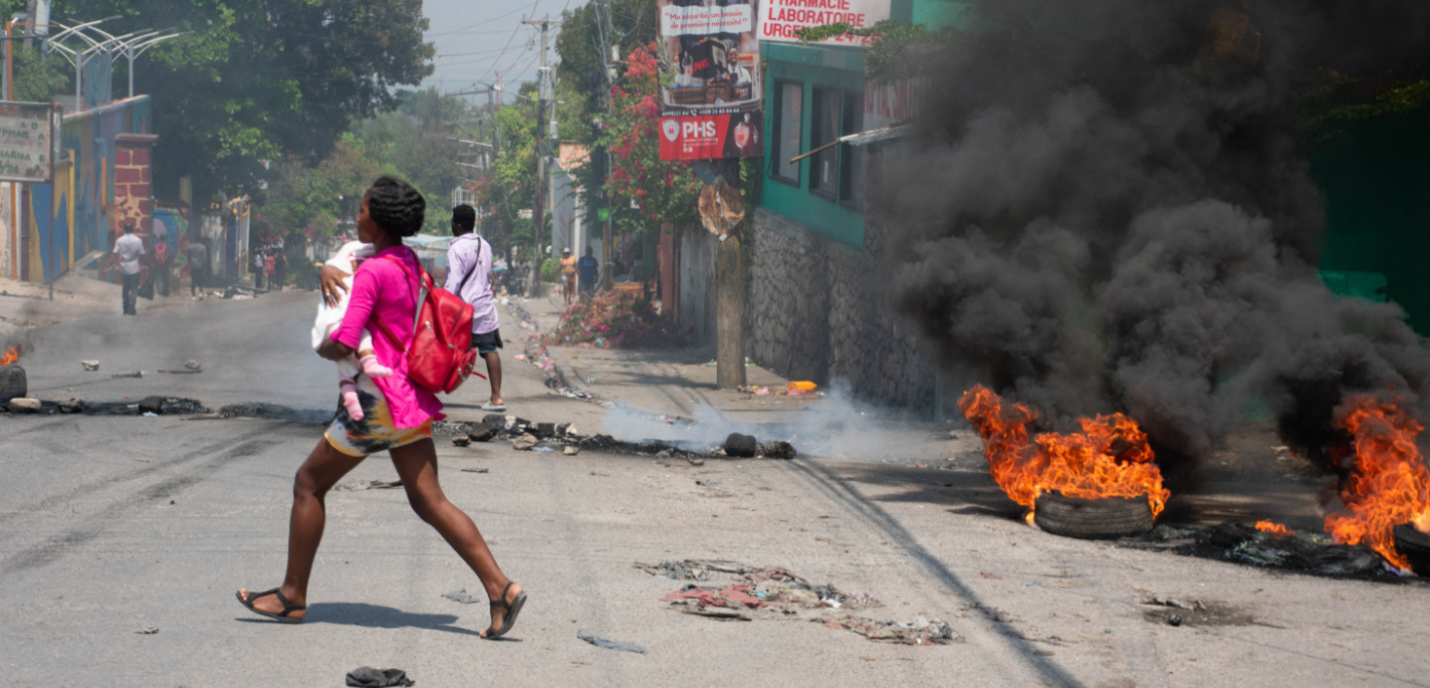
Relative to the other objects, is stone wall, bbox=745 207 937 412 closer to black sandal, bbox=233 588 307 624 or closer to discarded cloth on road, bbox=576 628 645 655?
discarded cloth on road, bbox=576 628 645 655

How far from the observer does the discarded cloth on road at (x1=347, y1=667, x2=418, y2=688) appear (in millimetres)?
3947

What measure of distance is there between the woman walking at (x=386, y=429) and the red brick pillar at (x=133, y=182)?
37.6m

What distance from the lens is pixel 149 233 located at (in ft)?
125

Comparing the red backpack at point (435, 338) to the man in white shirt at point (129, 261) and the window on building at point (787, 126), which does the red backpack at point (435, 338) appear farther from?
the man in white shirt at point (129, 261)

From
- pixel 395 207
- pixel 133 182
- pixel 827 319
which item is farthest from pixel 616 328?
pixel 133 182

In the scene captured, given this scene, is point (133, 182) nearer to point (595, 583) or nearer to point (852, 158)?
point (852, 158)

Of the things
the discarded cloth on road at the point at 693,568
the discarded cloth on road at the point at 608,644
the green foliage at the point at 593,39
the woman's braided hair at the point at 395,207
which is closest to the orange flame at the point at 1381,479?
the discarded cloth on road at the point at 693,568

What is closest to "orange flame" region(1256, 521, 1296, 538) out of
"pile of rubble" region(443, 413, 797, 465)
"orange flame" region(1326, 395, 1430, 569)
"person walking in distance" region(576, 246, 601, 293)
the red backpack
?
"orange flame" region(1326, 395, 1430, 569)

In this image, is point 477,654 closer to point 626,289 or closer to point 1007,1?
point 1007,1

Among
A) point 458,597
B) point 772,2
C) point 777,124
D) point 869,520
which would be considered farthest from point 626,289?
point 458,597

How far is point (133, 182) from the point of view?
38.8 m

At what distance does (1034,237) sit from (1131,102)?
4.15ft

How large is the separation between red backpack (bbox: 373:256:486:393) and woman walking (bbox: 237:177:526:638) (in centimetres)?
2

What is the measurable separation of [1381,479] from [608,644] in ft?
14.5
